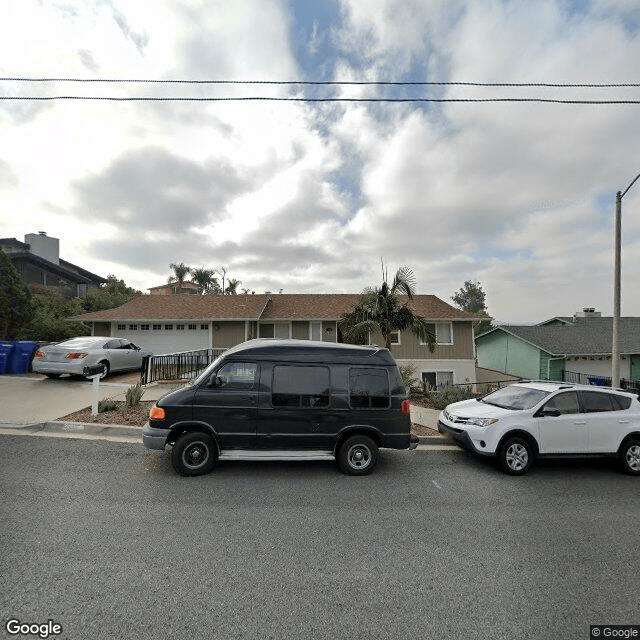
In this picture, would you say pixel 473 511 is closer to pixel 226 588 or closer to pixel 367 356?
pixel 367 356

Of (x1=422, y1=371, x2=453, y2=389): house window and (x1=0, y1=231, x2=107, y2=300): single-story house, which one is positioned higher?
(x1=0, y1=231, x2=107, y2=300): single-story house

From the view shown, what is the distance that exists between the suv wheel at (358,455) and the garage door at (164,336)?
15126 mm

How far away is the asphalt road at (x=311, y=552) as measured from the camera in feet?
8.33

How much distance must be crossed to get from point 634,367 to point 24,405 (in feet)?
104

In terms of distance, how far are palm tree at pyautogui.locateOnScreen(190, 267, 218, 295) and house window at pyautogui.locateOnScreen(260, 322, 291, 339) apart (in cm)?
2657

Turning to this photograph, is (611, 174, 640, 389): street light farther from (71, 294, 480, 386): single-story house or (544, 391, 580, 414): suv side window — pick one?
(71, 294, 480, 386): single-story house

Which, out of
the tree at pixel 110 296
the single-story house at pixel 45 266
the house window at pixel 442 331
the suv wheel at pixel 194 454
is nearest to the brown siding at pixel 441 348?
the house window at pixel 442 331

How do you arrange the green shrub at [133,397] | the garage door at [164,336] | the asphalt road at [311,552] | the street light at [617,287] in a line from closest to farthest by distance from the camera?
the asphalt road at [311,552] < the green shrub at [133,397] < the street light at [617,287] < the garage door at [164,336]

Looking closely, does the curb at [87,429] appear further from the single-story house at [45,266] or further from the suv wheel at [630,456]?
the single-story house at [45,266]

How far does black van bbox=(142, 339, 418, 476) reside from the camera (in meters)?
5.21

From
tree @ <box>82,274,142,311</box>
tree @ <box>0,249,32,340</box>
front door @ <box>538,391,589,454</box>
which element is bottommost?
front door @ <box>538,391,589,454</box>

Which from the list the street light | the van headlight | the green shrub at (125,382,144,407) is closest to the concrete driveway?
the green shrub at (125,382,144,407)

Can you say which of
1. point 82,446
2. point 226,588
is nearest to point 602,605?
point 226,588

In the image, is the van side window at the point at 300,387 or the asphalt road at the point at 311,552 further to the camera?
the van side window at the point at 300,387
